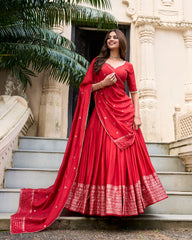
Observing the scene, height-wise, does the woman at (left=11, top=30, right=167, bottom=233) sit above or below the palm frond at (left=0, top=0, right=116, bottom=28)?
below

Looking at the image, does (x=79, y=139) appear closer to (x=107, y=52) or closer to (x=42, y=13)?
(x=107, y=52)

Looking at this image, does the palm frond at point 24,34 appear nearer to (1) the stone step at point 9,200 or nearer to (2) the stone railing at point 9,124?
(2) the stone railing at point 9,124

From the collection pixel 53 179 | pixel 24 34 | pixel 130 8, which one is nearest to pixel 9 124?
pixel 53 179

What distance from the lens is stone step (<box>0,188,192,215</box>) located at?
82.2 inches

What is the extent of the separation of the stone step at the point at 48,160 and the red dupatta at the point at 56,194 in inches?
25.5

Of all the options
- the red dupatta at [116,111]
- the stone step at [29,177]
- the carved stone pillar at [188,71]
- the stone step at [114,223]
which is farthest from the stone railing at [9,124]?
the carved stone pillar at [188,71]

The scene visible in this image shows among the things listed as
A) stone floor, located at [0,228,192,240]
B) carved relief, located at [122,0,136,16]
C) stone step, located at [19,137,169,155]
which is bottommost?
stone floor, located at [0,228,192,240]

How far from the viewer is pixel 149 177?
1.92 metres

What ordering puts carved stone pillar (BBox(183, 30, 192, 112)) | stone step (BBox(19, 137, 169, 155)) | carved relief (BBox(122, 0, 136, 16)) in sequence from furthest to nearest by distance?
carved relief (BBox(122, 0, 136, 16)) < carved stone pillar (BBox(183, 30, 192, 112)) < stone step (BBox(19, 137, 169, 155))

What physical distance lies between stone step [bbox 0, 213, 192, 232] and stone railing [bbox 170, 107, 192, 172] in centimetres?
96

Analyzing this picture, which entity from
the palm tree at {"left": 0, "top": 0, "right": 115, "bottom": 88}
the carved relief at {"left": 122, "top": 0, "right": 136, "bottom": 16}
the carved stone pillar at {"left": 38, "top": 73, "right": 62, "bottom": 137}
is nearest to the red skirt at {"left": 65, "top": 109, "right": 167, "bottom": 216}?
the palm tree at {"left": 0, "top": 0, "right": 115, "bottom": 88}

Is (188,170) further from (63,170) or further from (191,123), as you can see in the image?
(63,170)

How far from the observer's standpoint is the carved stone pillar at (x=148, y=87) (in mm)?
4691

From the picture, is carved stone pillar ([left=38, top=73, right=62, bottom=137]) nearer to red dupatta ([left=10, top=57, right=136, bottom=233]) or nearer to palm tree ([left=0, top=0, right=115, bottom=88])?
palm tree ([left=0, top=0, right=115, bottom=88])
